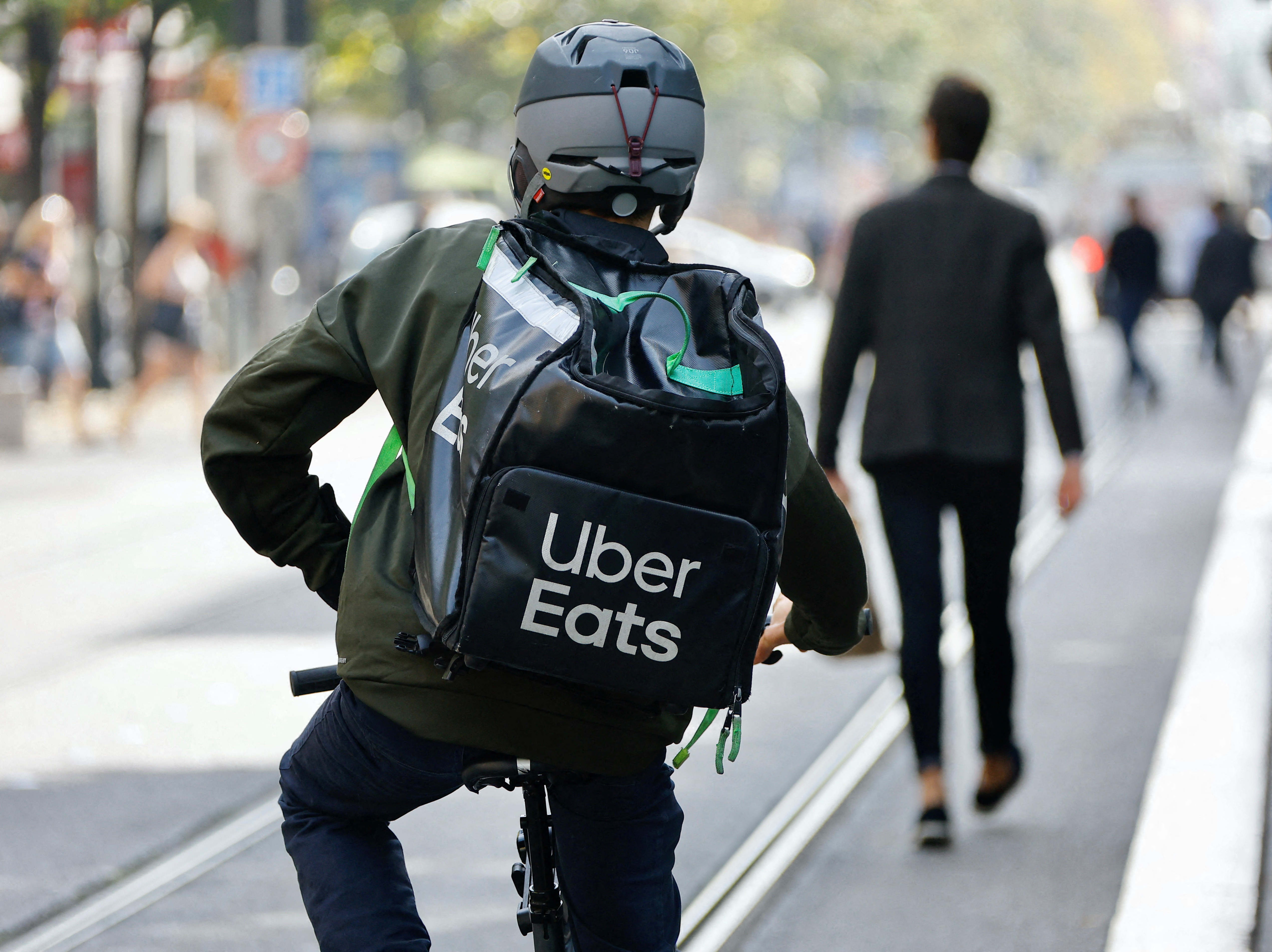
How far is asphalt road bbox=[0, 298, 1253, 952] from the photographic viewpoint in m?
4.46

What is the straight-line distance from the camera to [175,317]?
48.2ft

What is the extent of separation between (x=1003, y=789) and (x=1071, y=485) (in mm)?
825

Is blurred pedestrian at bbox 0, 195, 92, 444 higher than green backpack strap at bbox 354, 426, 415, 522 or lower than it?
lower

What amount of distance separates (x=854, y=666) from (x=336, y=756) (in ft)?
16.9

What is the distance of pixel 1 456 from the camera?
1413 cm

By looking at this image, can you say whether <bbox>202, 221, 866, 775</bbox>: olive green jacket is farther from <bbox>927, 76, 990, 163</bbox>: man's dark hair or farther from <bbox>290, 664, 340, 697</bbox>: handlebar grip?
<bbox>927, 76, 990, 163</bbox>: man's dark hair

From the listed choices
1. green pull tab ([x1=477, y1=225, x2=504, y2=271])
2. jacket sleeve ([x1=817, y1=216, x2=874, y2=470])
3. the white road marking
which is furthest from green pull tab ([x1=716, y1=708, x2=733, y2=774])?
jacket sleeve ([x1=817, y1=216, x2=874, y2=470])

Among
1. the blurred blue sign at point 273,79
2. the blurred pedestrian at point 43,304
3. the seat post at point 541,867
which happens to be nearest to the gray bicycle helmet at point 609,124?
the seat post at point 541,867

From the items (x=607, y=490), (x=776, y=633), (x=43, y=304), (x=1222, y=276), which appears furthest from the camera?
(x=1222, y=276)

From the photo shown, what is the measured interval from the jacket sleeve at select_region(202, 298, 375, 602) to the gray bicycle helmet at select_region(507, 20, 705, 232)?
31 centimetres

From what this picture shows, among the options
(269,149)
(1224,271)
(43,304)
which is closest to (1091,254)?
(1224,271)

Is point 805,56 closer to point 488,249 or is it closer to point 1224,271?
point 1224,271

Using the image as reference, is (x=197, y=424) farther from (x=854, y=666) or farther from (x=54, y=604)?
(x=854, y=666)

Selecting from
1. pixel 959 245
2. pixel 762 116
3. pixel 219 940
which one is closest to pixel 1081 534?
pixel 959 245
